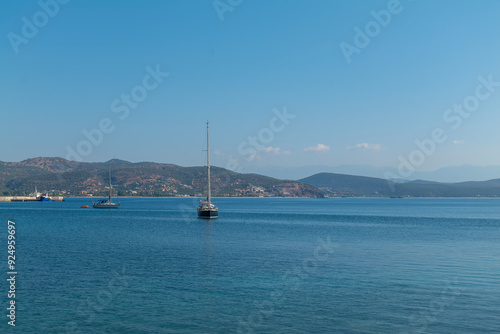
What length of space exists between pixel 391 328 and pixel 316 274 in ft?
44.5

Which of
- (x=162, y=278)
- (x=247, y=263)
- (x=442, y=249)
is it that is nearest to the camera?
(x=162, y=278)

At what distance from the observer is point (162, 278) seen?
1302 inches

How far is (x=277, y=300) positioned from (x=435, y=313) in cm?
915

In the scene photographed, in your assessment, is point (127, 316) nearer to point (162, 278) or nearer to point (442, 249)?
point (162, 278)

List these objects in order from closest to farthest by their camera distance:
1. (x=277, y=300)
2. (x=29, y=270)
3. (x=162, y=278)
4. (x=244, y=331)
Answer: (x=244, y=331)
(x=277, y=300)
(x=162, y=278)
(x=29, y=270)

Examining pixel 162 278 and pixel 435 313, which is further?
pixel 162 278

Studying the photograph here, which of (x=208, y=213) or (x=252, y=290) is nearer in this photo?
(x=252, y=290)

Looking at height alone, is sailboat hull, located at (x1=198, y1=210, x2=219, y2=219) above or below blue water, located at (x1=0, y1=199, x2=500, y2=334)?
above

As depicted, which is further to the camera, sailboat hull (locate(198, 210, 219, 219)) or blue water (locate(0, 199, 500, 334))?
sailboat hull (locate(198, 210, 219, 219))

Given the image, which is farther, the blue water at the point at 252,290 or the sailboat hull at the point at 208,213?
the sailboat hull at the point at 208,213

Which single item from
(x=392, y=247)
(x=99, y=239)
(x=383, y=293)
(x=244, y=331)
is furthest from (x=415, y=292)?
(x=99, y=239)

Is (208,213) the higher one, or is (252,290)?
(208,213)

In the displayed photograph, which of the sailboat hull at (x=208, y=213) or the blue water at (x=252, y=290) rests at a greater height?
the sailboat hull at (x=208, y=213)

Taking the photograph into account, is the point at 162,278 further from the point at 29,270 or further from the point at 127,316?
the point at 29,270
